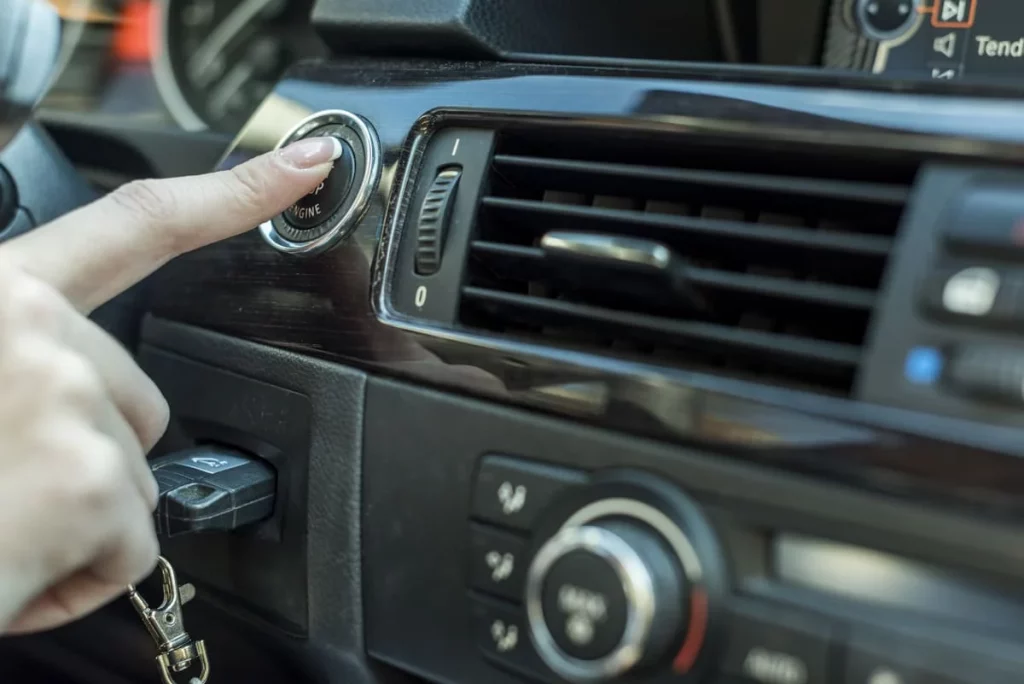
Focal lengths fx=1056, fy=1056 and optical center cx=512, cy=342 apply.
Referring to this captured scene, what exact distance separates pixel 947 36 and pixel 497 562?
0.48 metres

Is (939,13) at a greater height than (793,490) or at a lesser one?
greater

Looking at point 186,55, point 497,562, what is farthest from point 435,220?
point 186,55

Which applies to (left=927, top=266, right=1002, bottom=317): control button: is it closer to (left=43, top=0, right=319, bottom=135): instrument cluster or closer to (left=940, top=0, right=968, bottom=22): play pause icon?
(left=940, top=0, right=968, bottom=22): play pause icon

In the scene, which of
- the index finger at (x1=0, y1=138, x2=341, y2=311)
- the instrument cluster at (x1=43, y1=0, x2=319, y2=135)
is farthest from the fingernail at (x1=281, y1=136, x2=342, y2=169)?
the instrument cluster at (x1=43, y1=0, x2=319, y2=135)

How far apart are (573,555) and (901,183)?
24 cm

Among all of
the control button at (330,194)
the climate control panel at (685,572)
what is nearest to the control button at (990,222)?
the climate control panel at (685,572)

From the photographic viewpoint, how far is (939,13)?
0.73 meters

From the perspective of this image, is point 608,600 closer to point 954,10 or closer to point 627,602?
point 627,602

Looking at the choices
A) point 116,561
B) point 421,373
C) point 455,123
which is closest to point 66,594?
point 116,561

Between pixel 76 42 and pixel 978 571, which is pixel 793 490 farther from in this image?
pixel 76 42

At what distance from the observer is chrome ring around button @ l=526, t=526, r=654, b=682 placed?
1.57ft

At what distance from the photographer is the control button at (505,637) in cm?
57

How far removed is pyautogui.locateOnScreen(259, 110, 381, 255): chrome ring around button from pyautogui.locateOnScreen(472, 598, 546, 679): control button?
9.9 inches

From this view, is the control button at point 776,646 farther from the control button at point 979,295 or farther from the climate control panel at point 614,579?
the control button at point 979,295
